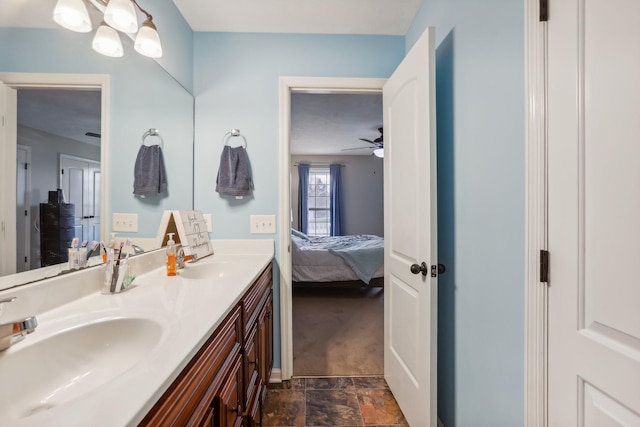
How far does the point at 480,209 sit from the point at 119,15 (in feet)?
5.70

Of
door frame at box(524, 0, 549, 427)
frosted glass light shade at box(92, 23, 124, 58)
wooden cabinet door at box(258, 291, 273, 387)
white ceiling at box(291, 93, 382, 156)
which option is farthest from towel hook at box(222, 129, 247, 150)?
door frame at box(524, 0, 549, 427)

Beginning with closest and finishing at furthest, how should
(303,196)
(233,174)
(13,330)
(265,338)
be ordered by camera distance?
(13,330) → (265,338) → (233,174) → (303,196)

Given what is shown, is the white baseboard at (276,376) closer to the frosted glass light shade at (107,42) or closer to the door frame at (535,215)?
the door frame at (535,215)

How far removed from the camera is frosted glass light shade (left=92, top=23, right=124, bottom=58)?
43.8 inches

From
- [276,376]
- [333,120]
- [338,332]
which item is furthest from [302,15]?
[338,332]

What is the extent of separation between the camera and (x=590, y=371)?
690mm

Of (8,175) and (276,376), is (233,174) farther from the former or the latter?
(276,376)

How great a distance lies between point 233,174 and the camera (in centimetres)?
187

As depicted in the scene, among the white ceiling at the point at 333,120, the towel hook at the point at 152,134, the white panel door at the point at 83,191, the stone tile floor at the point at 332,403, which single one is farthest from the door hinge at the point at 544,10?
the white ceiling at the point at 333,120

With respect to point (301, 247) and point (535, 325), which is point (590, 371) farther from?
point (301, 247)

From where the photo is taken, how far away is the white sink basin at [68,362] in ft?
1.88

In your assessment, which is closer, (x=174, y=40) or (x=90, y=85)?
(x=90, y=85)

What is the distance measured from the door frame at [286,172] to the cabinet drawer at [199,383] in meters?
0.91

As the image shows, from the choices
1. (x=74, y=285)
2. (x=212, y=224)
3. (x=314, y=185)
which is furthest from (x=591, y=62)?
(x=314, y=185)
